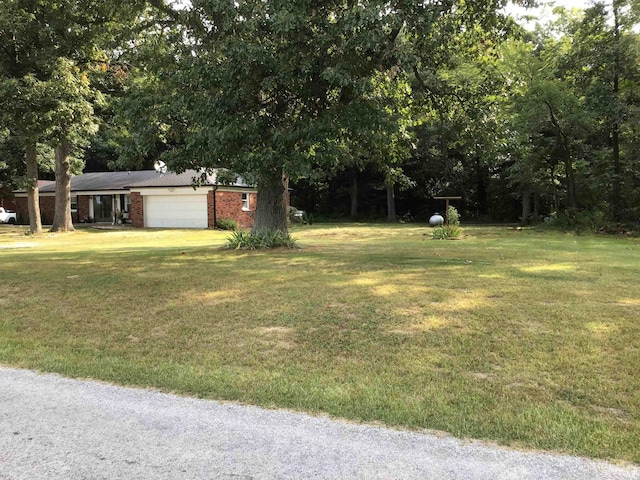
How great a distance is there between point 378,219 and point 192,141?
32032 mm

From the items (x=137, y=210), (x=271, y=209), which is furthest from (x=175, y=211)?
(x=271, y=209)

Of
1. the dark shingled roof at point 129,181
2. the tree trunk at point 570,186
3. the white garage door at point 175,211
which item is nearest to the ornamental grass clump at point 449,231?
the tree trunk at point 570,186

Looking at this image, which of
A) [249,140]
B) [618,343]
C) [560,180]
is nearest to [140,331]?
[249,140]

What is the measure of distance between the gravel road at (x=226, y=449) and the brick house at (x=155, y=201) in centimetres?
2320

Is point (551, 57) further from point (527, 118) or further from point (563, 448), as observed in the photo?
point (563, 448)

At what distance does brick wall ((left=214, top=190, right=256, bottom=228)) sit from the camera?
2909cm

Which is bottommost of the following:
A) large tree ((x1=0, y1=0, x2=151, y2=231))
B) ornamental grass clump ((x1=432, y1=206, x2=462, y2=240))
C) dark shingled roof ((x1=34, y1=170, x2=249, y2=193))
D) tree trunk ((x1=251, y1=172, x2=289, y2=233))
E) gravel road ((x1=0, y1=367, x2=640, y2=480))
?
gravel road ((x1=0, y1=367, x2=640, y2=480))

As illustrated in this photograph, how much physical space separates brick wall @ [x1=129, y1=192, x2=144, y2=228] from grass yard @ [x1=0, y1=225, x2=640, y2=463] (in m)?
21.3

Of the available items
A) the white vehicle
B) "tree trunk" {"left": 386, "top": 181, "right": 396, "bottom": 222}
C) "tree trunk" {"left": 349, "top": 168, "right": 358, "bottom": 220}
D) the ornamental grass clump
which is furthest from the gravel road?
"tree trunk" {"left": 349, "top": 168, "right": 358, "bottom": 220}

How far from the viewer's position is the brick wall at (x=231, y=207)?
29.1 m

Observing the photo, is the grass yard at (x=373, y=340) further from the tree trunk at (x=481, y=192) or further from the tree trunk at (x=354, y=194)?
the tree trunk at (x=354, y=194)

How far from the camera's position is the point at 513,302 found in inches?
279

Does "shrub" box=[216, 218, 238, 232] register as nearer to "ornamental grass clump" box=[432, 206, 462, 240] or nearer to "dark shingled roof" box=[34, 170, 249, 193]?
"dark shingled roof" box=[34, 170, 249, 193]

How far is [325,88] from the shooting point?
9.12 meters
